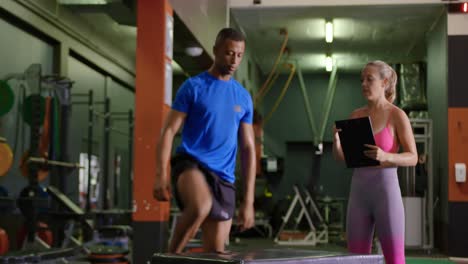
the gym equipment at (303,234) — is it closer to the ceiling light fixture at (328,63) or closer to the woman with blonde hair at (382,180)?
the ceiling light fixture at (328,63)

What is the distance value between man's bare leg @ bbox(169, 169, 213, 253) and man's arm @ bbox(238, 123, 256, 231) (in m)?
0.24

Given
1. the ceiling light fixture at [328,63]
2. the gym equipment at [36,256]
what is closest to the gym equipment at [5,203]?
the gym equipment at [36,256]

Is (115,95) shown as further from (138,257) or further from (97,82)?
(138,257)

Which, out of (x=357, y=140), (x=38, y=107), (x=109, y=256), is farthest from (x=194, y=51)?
(x=357, y=140)

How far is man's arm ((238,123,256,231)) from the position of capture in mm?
2947

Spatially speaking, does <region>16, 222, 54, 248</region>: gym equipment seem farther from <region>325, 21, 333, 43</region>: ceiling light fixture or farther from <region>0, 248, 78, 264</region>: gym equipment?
<region>325, 21, 333, 43</region>: ceiling light fixture

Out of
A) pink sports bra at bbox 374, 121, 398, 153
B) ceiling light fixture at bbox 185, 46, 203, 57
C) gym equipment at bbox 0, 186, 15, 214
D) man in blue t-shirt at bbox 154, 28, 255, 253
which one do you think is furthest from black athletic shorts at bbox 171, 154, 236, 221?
ceiling light fixture at bbox 185, 46, 203, 57

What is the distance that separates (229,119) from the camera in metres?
2.87

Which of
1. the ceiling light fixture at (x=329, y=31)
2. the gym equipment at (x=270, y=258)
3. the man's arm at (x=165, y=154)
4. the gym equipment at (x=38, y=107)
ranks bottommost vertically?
the gym equipment at (x=270, y=258)

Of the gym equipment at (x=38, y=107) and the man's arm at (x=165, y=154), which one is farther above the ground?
the gym equipment at (x=38, y=107)

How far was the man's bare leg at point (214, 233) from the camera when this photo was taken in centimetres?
282

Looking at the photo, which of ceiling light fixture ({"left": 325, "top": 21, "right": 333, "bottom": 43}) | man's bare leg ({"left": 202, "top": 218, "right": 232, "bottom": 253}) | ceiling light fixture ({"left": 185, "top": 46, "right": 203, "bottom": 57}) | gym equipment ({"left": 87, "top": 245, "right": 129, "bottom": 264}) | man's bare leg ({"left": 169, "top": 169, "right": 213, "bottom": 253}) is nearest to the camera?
man's bare leg ({"left": 169, "top": 169, "right": 213, "bottom": 253})

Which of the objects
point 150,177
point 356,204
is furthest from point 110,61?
point 356,204

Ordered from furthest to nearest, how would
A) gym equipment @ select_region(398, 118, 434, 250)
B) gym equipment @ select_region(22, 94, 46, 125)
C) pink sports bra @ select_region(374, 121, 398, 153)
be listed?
gym equipment @ select_region(398, 118, 434, 250) < gym equipment @ select_region(22, 94, 46, 125) < pink sports bra @ select_region(374, 121, 398, 153)
